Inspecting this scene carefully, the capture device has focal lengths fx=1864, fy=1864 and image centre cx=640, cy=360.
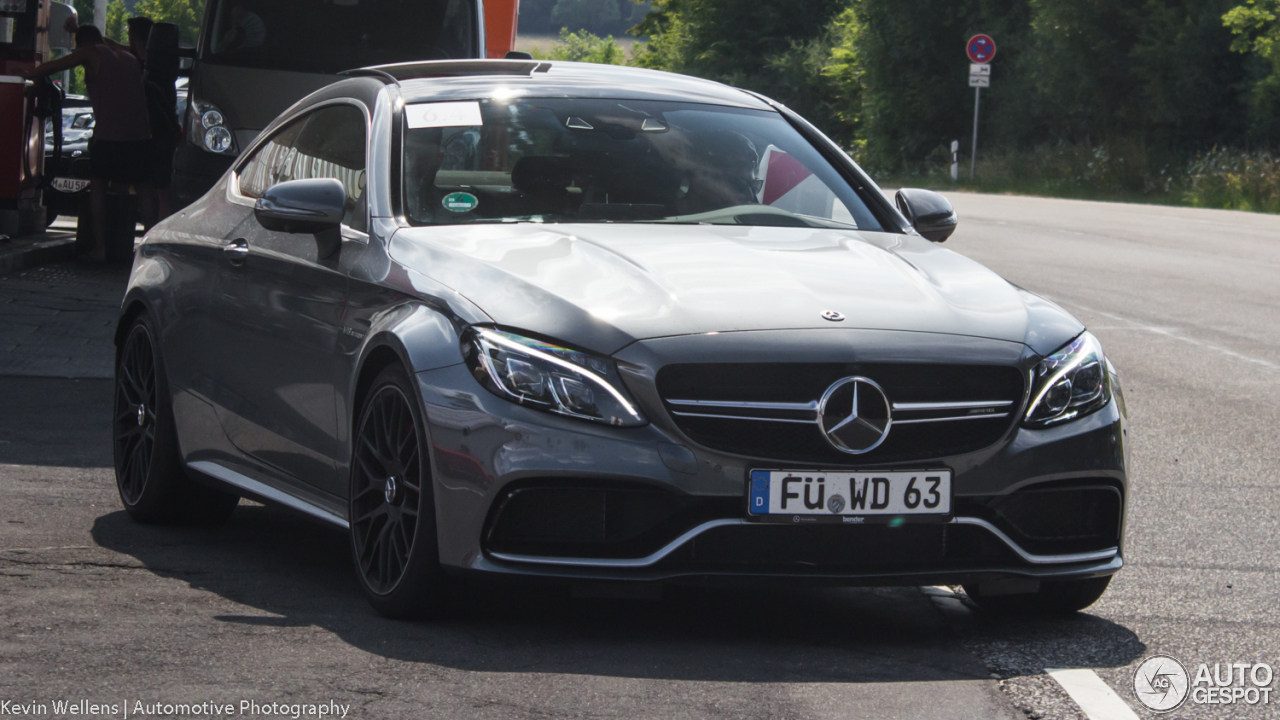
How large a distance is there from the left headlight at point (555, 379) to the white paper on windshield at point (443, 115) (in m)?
1.31

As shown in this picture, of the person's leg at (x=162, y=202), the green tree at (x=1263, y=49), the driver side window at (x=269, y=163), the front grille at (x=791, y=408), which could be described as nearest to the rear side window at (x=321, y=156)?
the driver side window at (x=269, y=163)

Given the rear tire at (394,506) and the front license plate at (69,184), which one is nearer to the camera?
the rear tire at (394,506)

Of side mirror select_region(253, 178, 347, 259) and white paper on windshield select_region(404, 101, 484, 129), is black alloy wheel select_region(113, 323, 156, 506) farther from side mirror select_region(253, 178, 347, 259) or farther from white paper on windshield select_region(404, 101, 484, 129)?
white paper on windshield select_region(404, 101, 484, 129)

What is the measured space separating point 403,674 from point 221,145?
9151mm

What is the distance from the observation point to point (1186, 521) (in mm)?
6648

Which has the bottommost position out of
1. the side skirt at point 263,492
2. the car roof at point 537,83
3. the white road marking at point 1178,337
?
the white road marking at point 1178,337

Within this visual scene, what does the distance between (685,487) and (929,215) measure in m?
1.92

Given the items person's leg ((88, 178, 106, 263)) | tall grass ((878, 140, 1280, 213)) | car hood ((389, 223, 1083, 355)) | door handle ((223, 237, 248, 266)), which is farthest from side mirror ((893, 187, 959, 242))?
tall grass ((878, 140, 1280, 213))

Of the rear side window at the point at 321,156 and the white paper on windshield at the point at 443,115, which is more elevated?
the white paper on windshield at the point at 443,115

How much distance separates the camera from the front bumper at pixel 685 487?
4.35 m

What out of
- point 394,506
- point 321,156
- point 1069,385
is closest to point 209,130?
point 321,156

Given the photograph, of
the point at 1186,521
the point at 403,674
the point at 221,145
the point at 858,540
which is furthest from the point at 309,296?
the point at 221,145

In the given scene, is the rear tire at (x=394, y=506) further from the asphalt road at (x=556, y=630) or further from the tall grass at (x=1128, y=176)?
the tall grass at (x=1128, y=176)

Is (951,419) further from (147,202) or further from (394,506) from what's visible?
(147,202)
